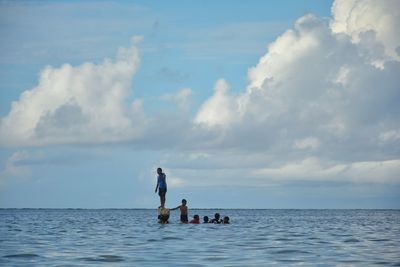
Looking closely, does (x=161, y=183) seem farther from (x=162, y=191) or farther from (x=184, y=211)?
(x=184, y=211)

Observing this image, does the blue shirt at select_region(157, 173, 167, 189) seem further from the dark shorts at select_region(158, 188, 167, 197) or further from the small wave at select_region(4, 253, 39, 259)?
the small wave at select_region(4, 253, 39, 259)

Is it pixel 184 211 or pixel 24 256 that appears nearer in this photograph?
pixel 24 256

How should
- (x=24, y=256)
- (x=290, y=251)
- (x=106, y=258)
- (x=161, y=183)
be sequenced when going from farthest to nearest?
1. (x=161, y=183)
2. (x=290, y=251)
3. (x=24, y=256)
4. (x=106, y=258)

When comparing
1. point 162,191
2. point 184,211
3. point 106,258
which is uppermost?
point 162,191

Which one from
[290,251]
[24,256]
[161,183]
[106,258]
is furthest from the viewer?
[161,183]

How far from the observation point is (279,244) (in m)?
31.8

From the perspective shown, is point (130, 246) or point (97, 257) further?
point (130, 246)

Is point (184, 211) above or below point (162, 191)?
below

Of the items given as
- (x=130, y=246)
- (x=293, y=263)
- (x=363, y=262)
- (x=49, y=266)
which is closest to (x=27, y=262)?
(x=49, y=266)

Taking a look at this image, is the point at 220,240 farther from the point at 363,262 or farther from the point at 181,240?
the point at 363,262

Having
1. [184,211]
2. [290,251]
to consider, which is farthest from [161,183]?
[290,251]

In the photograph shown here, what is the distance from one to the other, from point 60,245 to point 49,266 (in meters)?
8.16

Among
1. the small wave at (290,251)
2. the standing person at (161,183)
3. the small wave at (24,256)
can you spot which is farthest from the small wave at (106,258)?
the standing person at (161,183)

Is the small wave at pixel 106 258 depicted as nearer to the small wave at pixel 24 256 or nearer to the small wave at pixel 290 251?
the small wave at pixel 24 256
